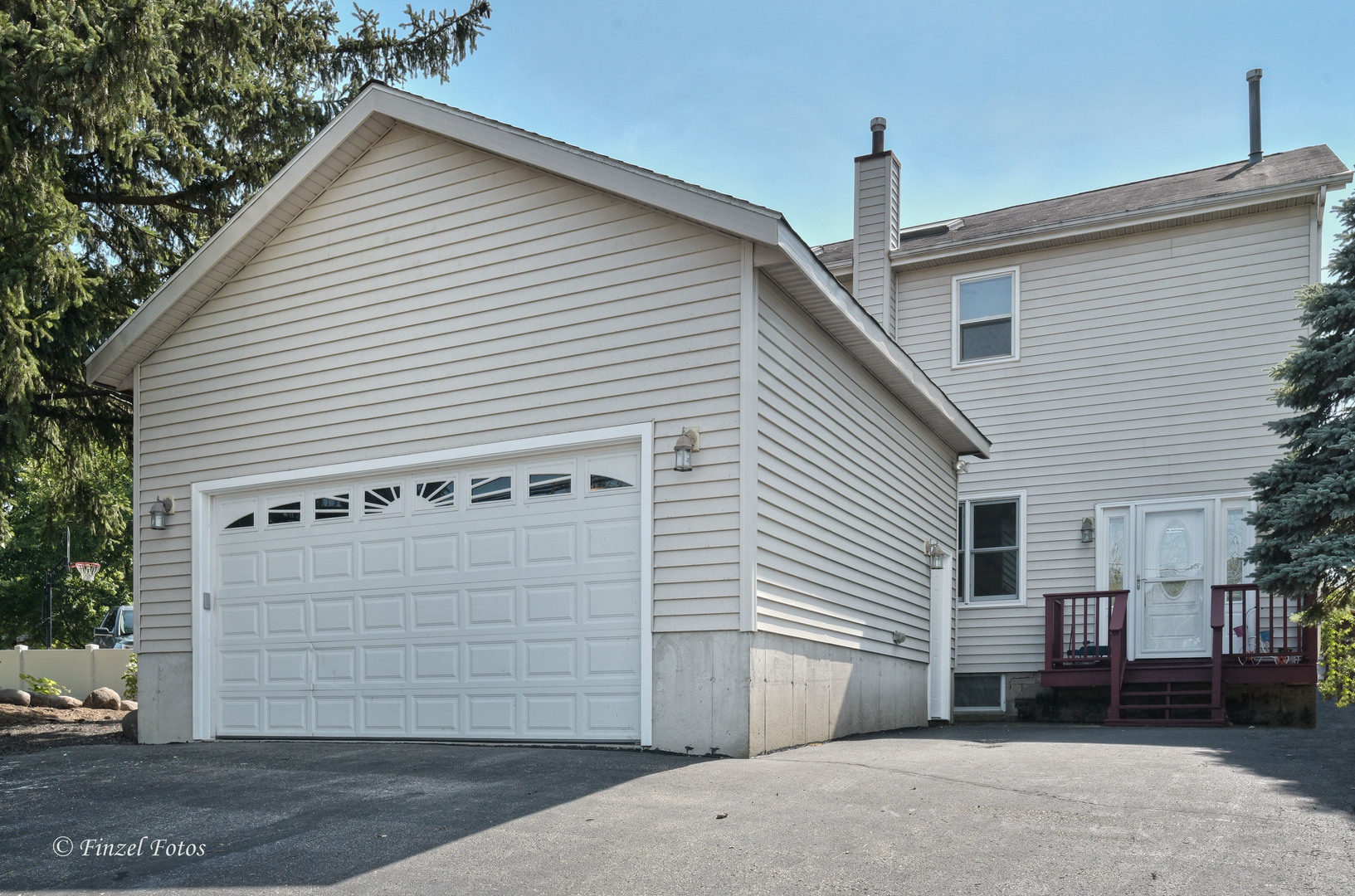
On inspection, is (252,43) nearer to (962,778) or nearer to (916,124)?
(916,124)

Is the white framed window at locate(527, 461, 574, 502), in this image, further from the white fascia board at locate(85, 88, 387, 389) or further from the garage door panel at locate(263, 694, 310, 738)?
the white fascia board at locate(85, 88, 387, 389)

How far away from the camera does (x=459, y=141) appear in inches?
365

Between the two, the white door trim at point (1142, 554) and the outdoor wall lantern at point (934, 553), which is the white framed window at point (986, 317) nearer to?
the white door trim at point (1142, 554)

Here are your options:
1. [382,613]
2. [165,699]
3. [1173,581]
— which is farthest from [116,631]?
[1173,581]

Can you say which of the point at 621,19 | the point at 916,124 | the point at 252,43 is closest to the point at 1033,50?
the point at 916,124

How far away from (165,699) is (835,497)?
6.53m

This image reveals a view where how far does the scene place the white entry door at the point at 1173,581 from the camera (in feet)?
41.8

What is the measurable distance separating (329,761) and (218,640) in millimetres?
3254

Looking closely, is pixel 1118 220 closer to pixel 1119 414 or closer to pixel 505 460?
pixel 1119 414

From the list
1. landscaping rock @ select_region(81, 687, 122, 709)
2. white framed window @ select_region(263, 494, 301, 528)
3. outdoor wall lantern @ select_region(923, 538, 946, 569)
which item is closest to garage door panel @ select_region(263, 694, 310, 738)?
white framed window @ select_region(263, 494, 301, 528)

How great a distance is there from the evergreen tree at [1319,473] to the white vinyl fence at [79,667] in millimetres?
17086

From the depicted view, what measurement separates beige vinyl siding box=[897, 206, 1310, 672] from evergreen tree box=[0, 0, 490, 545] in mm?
8059

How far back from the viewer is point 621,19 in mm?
9961

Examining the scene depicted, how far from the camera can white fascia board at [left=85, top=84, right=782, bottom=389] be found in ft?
25.4
